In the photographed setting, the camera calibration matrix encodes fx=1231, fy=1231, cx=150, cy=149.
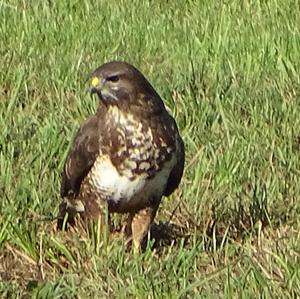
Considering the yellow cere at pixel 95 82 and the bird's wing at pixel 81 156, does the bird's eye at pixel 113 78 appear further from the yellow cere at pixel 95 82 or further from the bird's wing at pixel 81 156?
the bird's wing at pixel 81 156

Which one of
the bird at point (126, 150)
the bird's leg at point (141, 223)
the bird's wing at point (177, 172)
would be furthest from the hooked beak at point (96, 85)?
the bird's leg at point (141, 223)

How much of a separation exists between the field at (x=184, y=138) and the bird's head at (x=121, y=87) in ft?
1.69

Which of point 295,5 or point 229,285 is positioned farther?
point 295,5

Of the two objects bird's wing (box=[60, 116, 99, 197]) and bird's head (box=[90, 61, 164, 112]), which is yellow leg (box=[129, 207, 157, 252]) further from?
bird's head (box=[90, 61, 164, 112])

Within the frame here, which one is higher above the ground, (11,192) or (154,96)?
(154,96)

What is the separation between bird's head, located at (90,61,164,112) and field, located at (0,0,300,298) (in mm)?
516

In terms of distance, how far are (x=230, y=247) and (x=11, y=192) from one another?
944mm

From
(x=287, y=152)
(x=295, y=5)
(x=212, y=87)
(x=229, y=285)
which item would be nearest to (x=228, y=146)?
(x=287, y=152)

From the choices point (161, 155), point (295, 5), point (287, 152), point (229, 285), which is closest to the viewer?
point (229, 285)

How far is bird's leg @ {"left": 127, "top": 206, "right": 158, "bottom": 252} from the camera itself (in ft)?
15.4

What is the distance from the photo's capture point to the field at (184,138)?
4387 millimetres

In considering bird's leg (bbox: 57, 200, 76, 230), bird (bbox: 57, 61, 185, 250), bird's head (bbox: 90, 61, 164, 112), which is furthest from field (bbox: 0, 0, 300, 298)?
bird's head (bbox: 90, 61, 164, 112)

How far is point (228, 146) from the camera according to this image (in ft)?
18.8

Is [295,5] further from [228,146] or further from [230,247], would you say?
[230,247]
